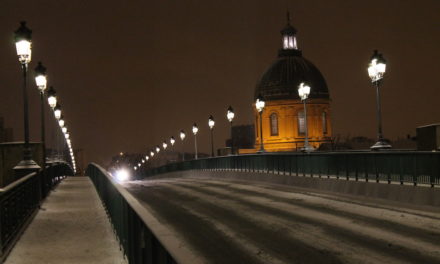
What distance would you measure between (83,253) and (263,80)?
296 ft

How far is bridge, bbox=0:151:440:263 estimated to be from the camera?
37.0ft

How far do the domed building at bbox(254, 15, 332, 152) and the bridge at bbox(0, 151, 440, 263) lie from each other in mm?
68629

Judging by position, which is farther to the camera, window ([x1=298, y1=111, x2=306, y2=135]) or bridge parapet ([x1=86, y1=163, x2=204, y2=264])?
window ([x1=298, y1=111, x2=306, y2=135])

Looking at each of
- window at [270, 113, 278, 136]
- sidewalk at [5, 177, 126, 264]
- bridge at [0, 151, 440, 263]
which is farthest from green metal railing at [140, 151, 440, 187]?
window at [270, 113, 278, 136]

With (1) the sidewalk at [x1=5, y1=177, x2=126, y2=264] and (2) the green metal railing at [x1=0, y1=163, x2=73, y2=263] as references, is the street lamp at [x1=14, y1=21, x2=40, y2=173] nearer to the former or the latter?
(2) the green metal railing at [x1=0, y1=163, x2=73, y2=263]

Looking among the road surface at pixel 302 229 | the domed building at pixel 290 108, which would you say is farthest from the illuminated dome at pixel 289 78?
the road surface at pixel 302 229

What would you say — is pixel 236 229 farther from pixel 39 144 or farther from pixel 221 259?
pixel 39 144

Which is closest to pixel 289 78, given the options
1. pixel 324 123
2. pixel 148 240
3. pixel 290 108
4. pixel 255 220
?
pixel 290 108

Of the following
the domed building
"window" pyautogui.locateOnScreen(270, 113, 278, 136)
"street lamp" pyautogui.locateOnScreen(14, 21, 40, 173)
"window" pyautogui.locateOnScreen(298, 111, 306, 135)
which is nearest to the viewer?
"street lamp" pyautogui.locateOnScreen(14, 21, 40, 173)

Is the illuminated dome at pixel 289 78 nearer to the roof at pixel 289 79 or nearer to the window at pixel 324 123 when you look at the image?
the roof at pixel 289 79

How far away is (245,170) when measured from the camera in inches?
1495

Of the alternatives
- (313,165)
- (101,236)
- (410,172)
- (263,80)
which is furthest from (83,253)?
(263,80)

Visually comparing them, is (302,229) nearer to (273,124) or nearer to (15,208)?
(15,208)

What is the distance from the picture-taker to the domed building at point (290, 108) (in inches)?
3804
